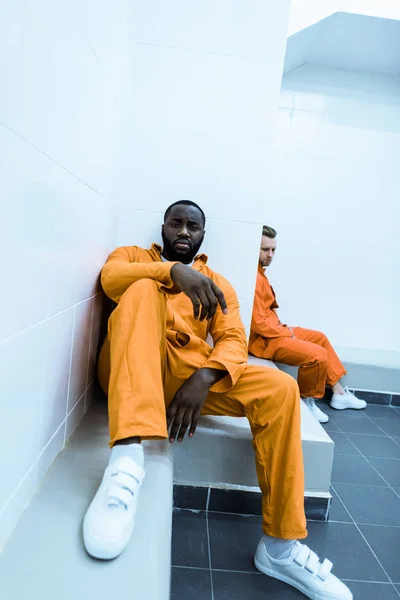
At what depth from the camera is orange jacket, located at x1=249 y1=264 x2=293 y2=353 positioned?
2.89m

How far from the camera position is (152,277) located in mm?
1343

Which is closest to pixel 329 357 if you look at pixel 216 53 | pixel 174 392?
pixel 174 392

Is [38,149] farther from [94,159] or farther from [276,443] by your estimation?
[276,443]

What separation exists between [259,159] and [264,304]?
1220 millimetres

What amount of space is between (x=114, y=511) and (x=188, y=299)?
2.90 feet

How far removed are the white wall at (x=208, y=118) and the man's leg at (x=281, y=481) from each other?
28.9 inches

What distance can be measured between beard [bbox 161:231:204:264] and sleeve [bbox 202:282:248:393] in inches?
8.2

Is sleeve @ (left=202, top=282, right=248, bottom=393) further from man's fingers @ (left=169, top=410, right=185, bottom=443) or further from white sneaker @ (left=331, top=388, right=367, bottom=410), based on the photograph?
white sneaker @ (left=331, top=388, right=367, bottom=410)

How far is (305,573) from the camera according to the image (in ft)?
4.38

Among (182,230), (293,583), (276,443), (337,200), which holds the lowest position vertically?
(293,583)

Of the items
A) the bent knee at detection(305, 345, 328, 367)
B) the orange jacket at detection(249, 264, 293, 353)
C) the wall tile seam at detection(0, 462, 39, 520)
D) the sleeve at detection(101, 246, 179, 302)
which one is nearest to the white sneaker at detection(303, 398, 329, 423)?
the bent knee at detection(305, 345, 328, 367)

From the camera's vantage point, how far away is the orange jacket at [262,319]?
2.89 m

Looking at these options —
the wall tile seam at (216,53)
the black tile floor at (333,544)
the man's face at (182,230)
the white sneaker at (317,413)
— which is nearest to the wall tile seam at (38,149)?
the man's face at (182,230)

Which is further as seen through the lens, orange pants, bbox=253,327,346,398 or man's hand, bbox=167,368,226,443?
orange pants, bbox=253,327,346,398
